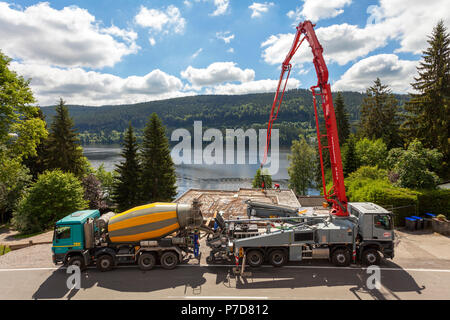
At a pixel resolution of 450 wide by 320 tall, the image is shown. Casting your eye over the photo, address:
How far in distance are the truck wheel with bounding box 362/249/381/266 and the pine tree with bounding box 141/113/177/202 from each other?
92.8ft

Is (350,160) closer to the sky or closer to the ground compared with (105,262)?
closer to the sky

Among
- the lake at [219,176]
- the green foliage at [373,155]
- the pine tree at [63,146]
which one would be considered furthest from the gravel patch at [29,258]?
the lake at [219,176]

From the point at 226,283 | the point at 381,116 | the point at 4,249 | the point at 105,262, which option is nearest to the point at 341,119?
the point at 381,116

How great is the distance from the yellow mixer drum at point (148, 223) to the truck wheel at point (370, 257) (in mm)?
8751

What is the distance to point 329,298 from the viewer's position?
33.1ft

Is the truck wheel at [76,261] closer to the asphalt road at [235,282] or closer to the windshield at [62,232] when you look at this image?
the asphalt road at [235,282]

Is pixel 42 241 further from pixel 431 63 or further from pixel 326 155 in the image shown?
pixel 431 63

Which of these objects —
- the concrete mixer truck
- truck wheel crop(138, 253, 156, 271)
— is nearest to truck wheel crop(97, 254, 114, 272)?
the concrete mixer truck

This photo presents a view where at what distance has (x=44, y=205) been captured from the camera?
24828 mm

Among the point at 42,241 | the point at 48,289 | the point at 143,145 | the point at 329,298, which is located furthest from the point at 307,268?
the point at 143,145

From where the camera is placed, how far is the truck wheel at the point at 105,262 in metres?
12.5

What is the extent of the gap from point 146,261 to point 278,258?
21.1 feet

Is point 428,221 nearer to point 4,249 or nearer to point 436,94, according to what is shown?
point 436,94
